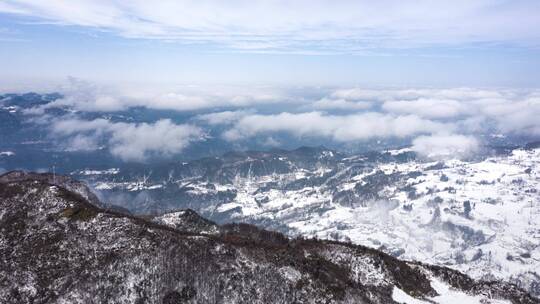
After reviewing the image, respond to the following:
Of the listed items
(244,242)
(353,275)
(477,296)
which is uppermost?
(244,242)

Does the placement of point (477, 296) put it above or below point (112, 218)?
below

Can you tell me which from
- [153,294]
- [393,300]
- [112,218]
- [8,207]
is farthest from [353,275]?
[8,207]

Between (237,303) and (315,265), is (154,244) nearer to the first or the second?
(237,303)

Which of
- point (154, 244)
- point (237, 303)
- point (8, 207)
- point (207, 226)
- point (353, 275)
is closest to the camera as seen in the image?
point (237, 303)

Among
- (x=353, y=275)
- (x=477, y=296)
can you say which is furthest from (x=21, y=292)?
(x=477, y=296)

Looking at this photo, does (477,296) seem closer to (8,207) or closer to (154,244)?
(154,244)

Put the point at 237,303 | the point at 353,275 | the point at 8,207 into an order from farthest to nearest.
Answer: the point at 8,207
the point at 353,275
the point at 237,303

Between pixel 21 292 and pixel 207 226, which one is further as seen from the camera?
pixel 207 226
